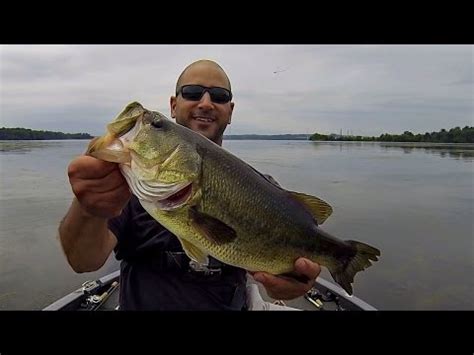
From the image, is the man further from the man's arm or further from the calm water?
the calm water

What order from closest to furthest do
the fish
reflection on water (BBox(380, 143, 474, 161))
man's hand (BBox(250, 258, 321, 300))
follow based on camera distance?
the fish, man's hand (BBox(250, 258, 321, 300)), reflection on water (BBox(380, 143, 474, 161))

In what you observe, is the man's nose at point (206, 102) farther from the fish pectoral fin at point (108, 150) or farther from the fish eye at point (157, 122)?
the fish pectoral fin at point (108, 150)

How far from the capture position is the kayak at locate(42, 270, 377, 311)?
4547mm

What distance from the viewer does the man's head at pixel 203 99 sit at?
10.7 ft

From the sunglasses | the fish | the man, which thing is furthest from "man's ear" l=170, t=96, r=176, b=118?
the fish

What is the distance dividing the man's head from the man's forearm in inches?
51.1

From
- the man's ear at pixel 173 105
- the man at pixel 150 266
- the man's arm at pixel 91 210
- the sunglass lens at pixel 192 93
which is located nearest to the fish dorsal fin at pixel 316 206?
the man at pixel 150 266

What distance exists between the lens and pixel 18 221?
12352 millimetres

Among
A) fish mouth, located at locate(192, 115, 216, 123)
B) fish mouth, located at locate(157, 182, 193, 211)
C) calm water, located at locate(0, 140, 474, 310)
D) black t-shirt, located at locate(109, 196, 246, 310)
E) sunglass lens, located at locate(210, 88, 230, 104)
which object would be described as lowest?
calm water, located at locate(0, 140, 474, 310)

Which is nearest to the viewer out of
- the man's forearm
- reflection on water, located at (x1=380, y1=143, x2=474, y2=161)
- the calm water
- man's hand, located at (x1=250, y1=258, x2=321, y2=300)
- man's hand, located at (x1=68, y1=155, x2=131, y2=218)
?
man's hand, located at (x1=68, y1=155, x2=131, y2=218)
